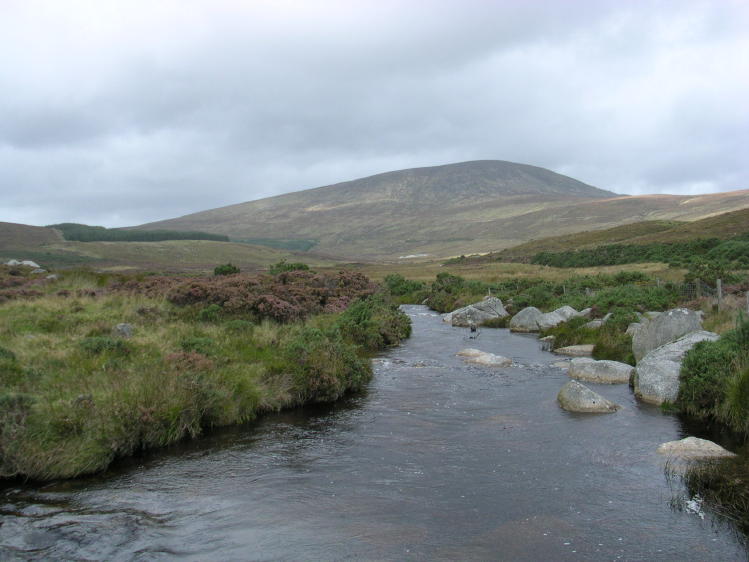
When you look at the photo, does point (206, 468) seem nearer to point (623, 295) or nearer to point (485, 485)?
point (485, 485)

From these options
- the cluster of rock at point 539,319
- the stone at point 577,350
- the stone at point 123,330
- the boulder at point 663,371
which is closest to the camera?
the boulder at point 663,371

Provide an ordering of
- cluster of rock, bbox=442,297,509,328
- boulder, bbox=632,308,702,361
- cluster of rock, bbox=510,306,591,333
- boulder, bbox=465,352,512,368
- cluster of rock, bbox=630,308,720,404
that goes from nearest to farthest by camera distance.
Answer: cluster of rock, bbox=630,308,720,404, boulder, bbox=632,308,702,361, boulder, bbox=465,352,512,368, cluster of rock, bbox=510,306,591,333, cluster of rock, bbox=442,297,509,328

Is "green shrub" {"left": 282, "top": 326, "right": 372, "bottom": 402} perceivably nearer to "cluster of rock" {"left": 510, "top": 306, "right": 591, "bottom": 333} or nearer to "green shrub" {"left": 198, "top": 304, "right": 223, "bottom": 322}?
"green shrub" {"left": 198, "top": 304, "right": 223, "bottom": 322}

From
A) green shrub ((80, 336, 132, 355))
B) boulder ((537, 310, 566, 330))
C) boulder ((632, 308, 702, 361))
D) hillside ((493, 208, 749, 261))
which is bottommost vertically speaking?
boulder ((537, 310, 566, 330))

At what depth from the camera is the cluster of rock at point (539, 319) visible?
102 feet

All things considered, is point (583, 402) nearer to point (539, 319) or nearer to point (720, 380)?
point (720, 380)

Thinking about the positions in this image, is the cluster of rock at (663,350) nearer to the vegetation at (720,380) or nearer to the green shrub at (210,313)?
the vegetation at (720,380)

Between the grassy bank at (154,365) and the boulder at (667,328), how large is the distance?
9.93 meters

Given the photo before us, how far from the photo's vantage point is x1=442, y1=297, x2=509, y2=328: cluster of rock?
36.5 meters

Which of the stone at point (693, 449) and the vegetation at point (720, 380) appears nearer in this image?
the stone at point (693, 449)

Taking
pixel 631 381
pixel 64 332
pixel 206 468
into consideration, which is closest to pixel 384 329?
pixel 631 381

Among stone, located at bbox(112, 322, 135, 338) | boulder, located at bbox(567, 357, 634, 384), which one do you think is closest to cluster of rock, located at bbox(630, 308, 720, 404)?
boulder, located at bbox(567, 357, 634, 384)

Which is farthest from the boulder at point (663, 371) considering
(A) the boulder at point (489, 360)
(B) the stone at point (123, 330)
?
(B) the stone at point (123, 330)

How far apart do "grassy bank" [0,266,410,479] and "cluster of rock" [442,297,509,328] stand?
1008 centimetres
